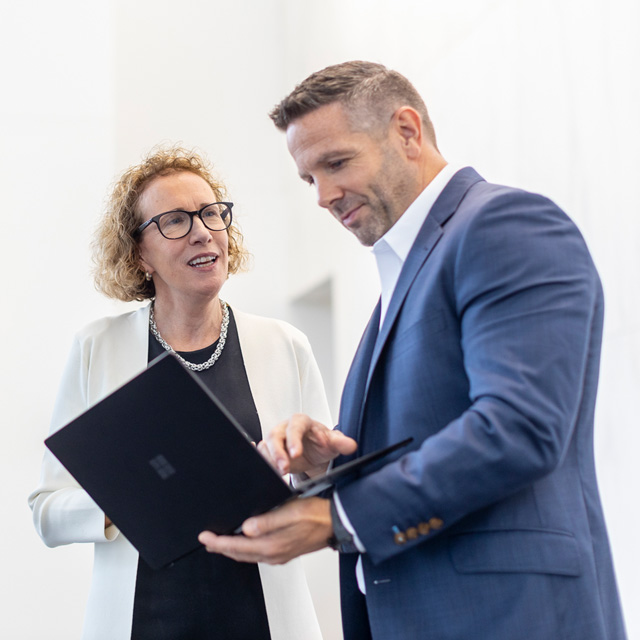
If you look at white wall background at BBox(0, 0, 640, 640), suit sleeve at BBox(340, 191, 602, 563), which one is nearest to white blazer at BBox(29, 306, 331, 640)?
suit sleeve at BBox(340, 191, 602, 563)

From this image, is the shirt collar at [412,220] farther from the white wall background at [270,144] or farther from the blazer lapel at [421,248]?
the white wall background at [270,144]

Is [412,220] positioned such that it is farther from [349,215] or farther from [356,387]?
[356,387]

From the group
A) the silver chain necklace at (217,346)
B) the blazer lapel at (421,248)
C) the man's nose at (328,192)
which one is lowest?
the silver chain necklace at (217,346)

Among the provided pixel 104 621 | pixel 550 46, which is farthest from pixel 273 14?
pixel 104 621

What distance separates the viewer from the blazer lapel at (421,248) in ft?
4.11

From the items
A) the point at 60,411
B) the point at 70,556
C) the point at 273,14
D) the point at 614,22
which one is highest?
the point at 273,14

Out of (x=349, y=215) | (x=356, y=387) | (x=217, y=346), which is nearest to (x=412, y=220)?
(x=349, y=215)

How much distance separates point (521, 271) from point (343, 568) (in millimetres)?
600

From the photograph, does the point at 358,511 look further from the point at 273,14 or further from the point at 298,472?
the point at 273,14

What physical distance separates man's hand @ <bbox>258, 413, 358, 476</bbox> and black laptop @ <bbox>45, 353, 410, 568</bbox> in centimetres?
7

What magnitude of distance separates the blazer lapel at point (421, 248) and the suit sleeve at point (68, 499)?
0.92 m

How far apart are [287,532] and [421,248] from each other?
0.49 metres

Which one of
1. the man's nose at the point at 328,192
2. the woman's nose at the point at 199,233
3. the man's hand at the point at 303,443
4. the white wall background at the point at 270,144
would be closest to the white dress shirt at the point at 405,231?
the man's nose at the point at 328,192

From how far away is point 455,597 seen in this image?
112 cm
